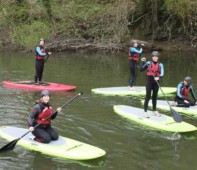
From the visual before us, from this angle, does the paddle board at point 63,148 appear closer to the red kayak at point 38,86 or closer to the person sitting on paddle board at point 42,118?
the person sitting on paddle board at point 42,118

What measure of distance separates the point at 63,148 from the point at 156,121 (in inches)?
127

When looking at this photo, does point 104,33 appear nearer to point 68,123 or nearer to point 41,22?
point 41,22

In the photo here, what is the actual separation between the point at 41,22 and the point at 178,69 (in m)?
11.4

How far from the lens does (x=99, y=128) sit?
34.2 ft

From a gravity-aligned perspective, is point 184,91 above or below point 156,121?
above

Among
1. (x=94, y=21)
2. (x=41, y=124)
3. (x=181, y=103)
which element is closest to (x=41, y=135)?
(x=41, y=124)

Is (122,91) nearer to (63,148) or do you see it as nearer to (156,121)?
(156,121)

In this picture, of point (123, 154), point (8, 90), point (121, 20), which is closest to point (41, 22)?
point (121, 20)

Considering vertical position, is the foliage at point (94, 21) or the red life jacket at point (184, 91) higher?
the foliage at point (94, 21)

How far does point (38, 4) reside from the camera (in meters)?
29.1

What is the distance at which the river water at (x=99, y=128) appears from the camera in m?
8.12

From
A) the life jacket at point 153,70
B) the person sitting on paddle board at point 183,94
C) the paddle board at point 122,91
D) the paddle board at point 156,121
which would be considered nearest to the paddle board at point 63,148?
the paddle board at point 156,121

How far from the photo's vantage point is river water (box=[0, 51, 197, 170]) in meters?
8.12

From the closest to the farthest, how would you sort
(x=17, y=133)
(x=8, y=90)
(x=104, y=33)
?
1. (x=17, y=133)
2. (x=8, y=90)
3. (x=104, y=33)
